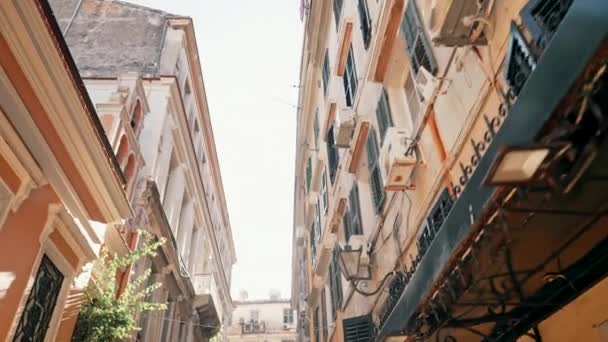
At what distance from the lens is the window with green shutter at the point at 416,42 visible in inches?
241

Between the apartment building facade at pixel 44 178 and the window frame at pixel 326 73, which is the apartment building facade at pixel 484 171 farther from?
the window frame at pixel 326 73

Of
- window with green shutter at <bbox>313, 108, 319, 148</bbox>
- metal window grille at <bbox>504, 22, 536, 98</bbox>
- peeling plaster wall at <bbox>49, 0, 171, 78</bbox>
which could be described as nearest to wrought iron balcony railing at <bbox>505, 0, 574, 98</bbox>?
metal window grille at <bbox>504, 22, 536, 98</bbox>

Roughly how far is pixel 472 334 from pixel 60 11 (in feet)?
59.3

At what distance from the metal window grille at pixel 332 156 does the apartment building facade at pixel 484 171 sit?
3.14 meters

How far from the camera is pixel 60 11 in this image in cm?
1698

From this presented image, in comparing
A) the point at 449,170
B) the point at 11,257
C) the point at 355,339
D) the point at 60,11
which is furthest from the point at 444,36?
the point at 60,11

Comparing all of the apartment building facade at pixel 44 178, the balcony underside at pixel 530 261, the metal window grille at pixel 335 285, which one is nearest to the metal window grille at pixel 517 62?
the balcony underside at pixel 530 261

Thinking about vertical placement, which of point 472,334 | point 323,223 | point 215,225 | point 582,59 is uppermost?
point 215,225

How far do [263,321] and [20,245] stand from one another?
156ft

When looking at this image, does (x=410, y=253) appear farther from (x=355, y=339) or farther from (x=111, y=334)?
(x=111, y=334)

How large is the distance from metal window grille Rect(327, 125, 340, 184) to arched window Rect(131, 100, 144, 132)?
17.8 ft

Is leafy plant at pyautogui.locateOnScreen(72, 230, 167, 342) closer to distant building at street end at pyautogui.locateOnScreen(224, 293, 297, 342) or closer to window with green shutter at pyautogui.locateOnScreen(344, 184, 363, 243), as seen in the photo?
window with green shutter at pyautogui.locateOnScreen(344, 184, 363, 243)

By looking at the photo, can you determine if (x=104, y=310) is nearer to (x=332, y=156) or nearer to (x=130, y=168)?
(x=130, y=168)

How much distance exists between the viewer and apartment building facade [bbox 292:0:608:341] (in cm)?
250
